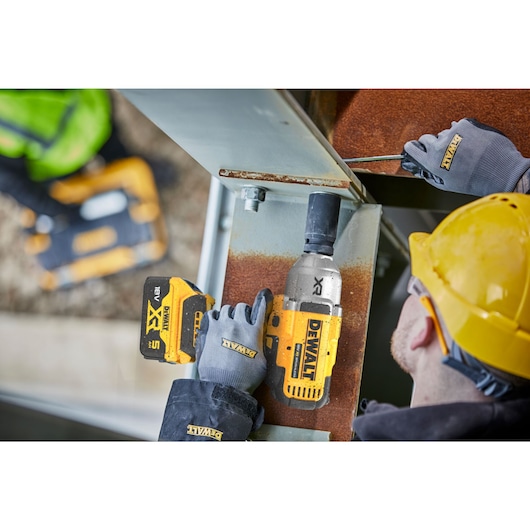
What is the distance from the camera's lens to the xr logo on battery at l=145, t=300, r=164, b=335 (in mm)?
1387

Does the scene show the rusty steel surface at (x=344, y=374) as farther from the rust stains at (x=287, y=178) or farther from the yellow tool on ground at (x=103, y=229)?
the yellow tool on ground at (x=103, y=229)

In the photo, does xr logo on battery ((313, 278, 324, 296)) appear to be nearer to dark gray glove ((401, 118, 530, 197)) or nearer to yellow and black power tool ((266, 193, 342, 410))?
yellow and black power tool ((266, 193, 342, 410))

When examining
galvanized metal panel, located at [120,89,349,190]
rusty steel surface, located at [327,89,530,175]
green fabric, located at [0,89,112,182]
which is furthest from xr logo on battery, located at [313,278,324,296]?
green fabric, located at [0,89,112,182]

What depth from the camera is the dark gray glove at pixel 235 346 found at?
1.28 metres

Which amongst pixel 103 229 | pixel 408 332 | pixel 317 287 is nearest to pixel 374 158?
pixel 317 287

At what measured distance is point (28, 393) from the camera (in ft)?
8.82

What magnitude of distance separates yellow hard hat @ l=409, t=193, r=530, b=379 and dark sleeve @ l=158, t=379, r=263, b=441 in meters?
0.49

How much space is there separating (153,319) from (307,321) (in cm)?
37

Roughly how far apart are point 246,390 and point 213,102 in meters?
0.65

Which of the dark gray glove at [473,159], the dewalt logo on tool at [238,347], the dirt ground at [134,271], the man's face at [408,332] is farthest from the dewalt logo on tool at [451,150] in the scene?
the dirt ground at [134,271]

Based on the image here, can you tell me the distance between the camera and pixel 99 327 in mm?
2719

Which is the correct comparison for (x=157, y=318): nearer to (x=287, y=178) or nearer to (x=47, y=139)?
(x=287, y=178)

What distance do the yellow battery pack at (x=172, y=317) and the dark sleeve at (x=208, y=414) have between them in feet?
0.34
